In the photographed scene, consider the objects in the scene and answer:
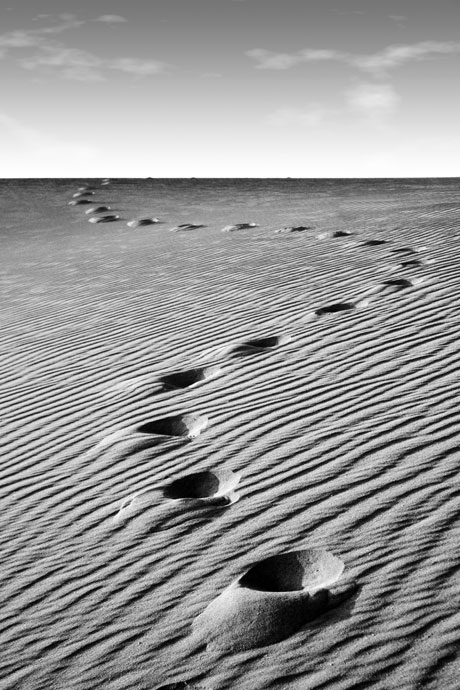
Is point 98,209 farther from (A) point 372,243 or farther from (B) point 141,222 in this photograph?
(A) point 372,243

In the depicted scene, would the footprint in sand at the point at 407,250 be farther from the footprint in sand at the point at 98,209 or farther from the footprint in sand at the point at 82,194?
the footprint in sand at the point at 82,194

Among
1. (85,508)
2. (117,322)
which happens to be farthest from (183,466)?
(117,322)

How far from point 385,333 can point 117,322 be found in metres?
2.90

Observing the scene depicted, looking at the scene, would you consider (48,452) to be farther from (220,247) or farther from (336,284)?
(220,247)

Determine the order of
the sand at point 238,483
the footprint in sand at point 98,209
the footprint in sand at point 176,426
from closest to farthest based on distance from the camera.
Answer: the sand at point 238,483 → the footprint in sand at point 176,426 → the footprint in sand at point 98,209

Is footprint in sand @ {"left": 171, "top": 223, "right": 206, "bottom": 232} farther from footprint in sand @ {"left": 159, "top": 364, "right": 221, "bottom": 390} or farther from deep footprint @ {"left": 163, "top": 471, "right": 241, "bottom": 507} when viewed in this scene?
deep footprint @ {"left": 163, "top": 471, "right": 241, "bottom": 507}

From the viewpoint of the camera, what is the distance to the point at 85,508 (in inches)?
156

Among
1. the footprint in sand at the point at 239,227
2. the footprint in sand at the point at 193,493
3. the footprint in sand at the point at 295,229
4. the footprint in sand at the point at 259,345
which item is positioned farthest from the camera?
the footprint in sand at the point at 239,227

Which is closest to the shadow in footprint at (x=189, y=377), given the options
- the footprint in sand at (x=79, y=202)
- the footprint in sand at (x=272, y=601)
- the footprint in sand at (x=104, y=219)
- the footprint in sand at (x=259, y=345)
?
the footprint in sand at (x=259, y=345)

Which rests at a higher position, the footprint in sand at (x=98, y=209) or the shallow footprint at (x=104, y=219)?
the footprint in sand at (x=98, y=209)

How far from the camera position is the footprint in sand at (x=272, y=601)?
278 cm

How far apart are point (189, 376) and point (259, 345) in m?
0.84

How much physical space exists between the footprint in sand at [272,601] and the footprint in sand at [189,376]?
2730mm

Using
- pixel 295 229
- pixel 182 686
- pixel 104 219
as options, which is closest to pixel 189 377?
pixel 182 686
